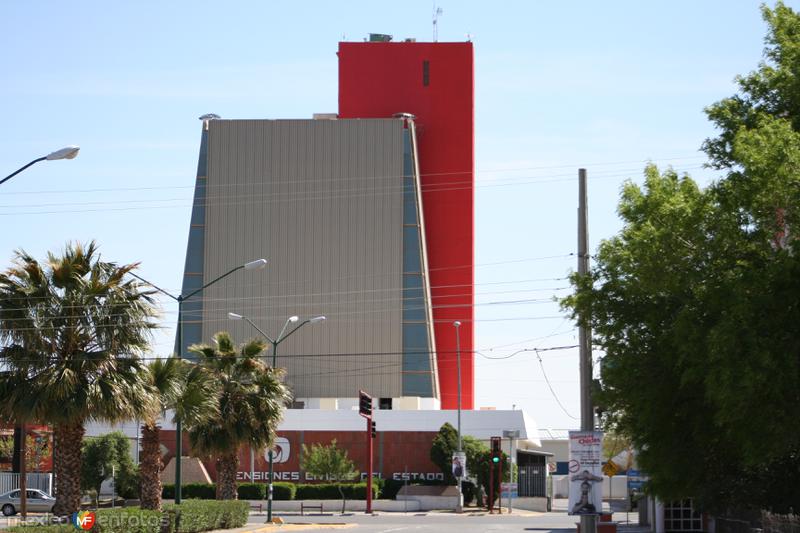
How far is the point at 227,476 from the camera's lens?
43938 mm

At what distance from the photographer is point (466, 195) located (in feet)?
345

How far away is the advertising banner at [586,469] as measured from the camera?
2159 cm

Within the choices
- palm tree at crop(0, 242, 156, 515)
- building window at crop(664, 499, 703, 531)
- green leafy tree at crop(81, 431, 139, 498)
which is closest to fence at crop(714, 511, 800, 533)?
building window at crop(664, 499, 703, 531)

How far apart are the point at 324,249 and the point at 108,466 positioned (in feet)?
111

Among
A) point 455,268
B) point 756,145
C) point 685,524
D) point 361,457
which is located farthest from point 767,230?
point 455,268

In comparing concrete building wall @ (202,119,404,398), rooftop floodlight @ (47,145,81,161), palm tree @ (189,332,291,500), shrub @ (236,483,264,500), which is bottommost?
shrub @ (236,483,264,500)

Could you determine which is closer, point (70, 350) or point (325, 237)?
point (70, 350)

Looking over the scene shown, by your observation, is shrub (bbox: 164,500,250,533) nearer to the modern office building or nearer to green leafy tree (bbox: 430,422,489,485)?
green leafy tree (bbox: 430,422,489,485)

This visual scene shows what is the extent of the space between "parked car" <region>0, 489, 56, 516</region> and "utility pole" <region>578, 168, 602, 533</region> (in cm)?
3980

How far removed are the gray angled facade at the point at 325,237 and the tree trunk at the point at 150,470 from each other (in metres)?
59.9

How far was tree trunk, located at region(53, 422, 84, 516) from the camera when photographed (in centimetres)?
2872

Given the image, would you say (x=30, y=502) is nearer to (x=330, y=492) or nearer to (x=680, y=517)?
(x=330, y=492)

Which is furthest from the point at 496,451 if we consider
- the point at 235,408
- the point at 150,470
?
the point at 150,470

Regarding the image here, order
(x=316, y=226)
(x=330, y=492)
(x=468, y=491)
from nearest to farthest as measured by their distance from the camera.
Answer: (x=330, y=492) < (x=468, y=491) < (x=316, y=226)
